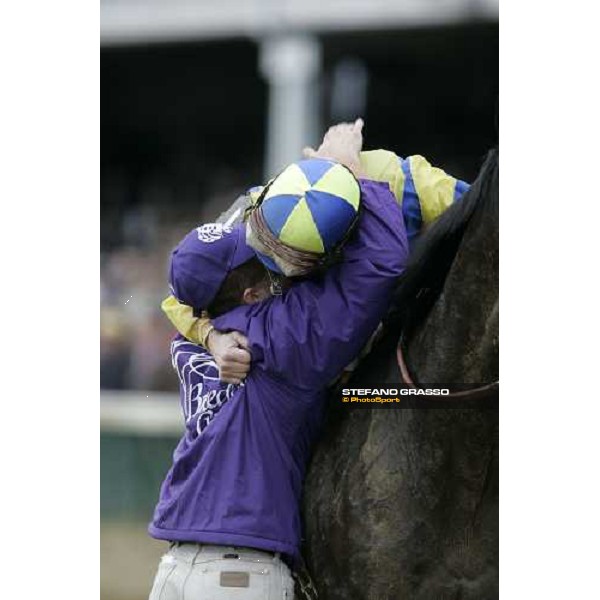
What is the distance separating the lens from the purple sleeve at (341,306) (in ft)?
5.75

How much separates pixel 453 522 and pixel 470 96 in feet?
2.61

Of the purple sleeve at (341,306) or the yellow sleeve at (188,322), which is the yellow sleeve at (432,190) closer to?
the purple sleeve at (341,306)

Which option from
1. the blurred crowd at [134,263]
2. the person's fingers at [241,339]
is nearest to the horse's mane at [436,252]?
the person's fingers at [241,339]

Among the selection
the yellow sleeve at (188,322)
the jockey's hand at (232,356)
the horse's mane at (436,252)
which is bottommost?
the jockey's hand at (232,356)

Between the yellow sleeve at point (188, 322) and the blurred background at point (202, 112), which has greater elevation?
the blurred background at point (202, 112)

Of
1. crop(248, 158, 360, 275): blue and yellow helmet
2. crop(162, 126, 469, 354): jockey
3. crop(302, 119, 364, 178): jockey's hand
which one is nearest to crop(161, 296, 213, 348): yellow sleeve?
crop(162, 126, 469, 354): jockey

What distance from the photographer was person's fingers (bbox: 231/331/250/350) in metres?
1.84

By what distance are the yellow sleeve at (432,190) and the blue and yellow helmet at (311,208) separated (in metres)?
0.18

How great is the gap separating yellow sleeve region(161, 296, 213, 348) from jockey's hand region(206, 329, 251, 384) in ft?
0.22

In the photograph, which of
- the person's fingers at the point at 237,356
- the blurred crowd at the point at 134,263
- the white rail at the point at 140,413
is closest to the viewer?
the person's fingers at the point at 237,356

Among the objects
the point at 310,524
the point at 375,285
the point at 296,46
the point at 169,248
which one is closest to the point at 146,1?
the point at 296,46

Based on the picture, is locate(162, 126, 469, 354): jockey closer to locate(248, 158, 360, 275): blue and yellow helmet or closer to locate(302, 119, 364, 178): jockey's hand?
locate(302, 119, 364, 178): jockey's hand
